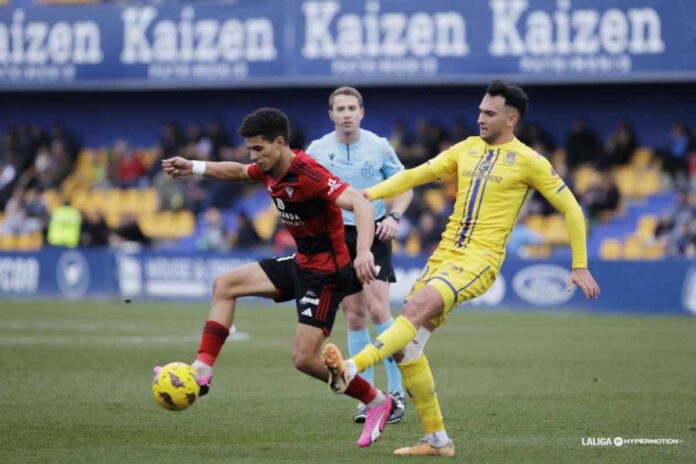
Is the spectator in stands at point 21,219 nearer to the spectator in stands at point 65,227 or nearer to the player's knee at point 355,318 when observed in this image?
the spectator in stands at point 65,227

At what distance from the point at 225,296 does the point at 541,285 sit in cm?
1550

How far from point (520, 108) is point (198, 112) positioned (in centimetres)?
2444

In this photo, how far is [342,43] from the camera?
27.9 metres

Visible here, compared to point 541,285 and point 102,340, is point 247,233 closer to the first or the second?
point 541,285

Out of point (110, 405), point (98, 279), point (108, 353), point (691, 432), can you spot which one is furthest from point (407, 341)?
point (98, 279)

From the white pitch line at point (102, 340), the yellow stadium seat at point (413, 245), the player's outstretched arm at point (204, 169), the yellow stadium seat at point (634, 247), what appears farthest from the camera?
the yellow stadium seat at point (413, 245)

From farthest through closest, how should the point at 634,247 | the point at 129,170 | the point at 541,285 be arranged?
1. the point at 129,170
2. the point at 634,247
3. the point at 541,285

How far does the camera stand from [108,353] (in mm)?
14883

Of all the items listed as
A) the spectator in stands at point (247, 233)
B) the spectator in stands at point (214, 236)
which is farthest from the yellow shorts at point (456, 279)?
the spectator in stands at point (214, 236)

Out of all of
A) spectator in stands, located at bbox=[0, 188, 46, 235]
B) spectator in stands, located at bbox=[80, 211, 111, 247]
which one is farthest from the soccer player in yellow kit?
spectator in stands, located at bbox=[0, 188, 46, 235]

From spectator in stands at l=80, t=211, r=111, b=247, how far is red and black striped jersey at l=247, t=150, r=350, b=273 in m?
19.7

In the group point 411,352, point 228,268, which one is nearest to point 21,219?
point 228,268

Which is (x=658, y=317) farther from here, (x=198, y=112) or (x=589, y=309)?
(x=198, y=112)

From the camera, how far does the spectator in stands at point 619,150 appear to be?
2716cm
